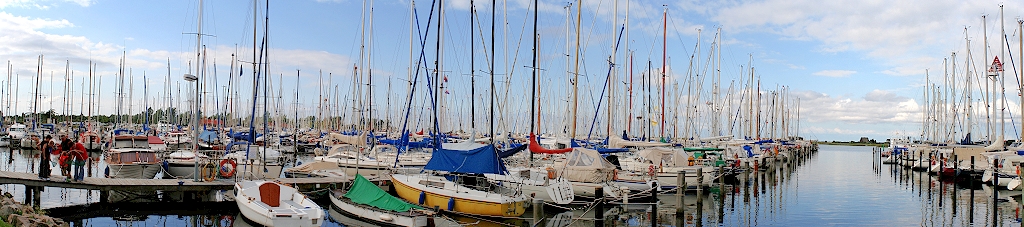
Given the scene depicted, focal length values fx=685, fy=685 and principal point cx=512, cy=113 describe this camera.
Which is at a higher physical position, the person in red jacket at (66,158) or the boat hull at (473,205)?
the person in red jacket at (66,158)

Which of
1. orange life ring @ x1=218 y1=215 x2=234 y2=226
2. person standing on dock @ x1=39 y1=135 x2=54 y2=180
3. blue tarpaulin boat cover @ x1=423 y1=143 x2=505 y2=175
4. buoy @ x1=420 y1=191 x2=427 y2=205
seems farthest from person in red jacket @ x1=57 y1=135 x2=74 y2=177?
blue tarpaulin boat cover @ x1=423 y1=143 x2=505 y2=175

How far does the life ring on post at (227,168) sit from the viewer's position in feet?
87.7

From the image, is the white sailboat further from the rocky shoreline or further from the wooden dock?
the rocky shoreline

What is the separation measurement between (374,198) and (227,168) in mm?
8538

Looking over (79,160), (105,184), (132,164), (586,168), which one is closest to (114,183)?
(105,184)

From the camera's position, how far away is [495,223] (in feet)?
71.8

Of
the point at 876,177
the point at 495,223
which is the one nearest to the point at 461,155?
the point at 495,223

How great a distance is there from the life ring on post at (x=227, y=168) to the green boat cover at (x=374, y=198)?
6.06m

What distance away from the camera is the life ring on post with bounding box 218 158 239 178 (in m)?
26.7

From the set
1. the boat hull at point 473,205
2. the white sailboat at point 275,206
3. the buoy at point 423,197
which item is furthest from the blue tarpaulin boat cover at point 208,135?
the boat hull at point 473,205

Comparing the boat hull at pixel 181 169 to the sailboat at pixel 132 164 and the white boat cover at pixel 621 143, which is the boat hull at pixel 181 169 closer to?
the sailboat at pixel 132 164

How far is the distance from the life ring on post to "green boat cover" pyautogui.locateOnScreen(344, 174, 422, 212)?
6.06 m

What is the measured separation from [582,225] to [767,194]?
17.1 meters

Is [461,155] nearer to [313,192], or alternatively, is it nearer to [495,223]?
[495,223]
